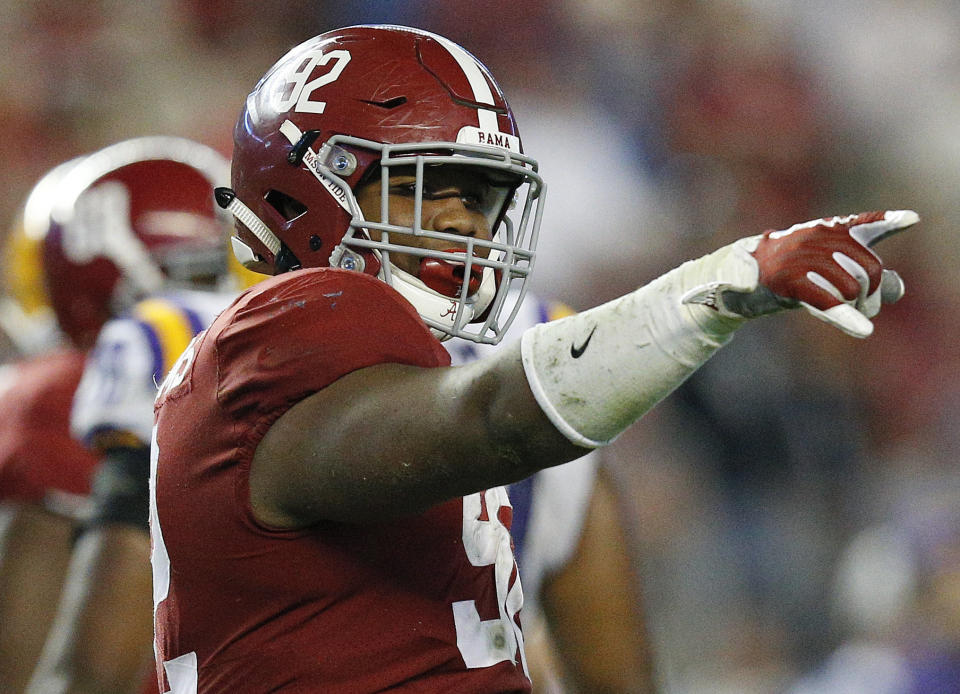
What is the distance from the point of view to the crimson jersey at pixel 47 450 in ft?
10.6

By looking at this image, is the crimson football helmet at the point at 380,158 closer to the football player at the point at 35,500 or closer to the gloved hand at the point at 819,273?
the gloved hand at the point at 819,273

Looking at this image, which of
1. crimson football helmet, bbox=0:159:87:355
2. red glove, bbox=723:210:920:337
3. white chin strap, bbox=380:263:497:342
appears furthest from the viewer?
crimson football helmet, bbox=0:159:87:355

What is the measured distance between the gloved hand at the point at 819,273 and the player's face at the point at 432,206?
22.3 inches

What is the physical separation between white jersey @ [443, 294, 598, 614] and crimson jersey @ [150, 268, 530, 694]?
104 cm

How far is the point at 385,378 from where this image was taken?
115cm

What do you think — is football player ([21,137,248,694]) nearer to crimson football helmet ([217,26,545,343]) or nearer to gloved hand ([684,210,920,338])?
crimson football helmet ([217,26,545,343])

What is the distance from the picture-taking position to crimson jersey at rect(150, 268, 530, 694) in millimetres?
1210

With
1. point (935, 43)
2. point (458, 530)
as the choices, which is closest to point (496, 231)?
point (458, 530)

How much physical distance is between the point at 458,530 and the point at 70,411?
2144 millimetres

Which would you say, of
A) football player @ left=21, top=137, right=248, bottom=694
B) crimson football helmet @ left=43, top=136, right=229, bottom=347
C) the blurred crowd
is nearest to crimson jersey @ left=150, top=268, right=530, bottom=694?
football player @ left=21, top=137, right=248, bottom=694

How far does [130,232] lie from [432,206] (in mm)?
1879

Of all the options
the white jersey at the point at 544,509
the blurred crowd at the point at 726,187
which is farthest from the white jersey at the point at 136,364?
the blurred crowd at the point at 726,187

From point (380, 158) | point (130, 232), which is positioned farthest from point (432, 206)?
point (130, 232)

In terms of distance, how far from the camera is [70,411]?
325 cm
